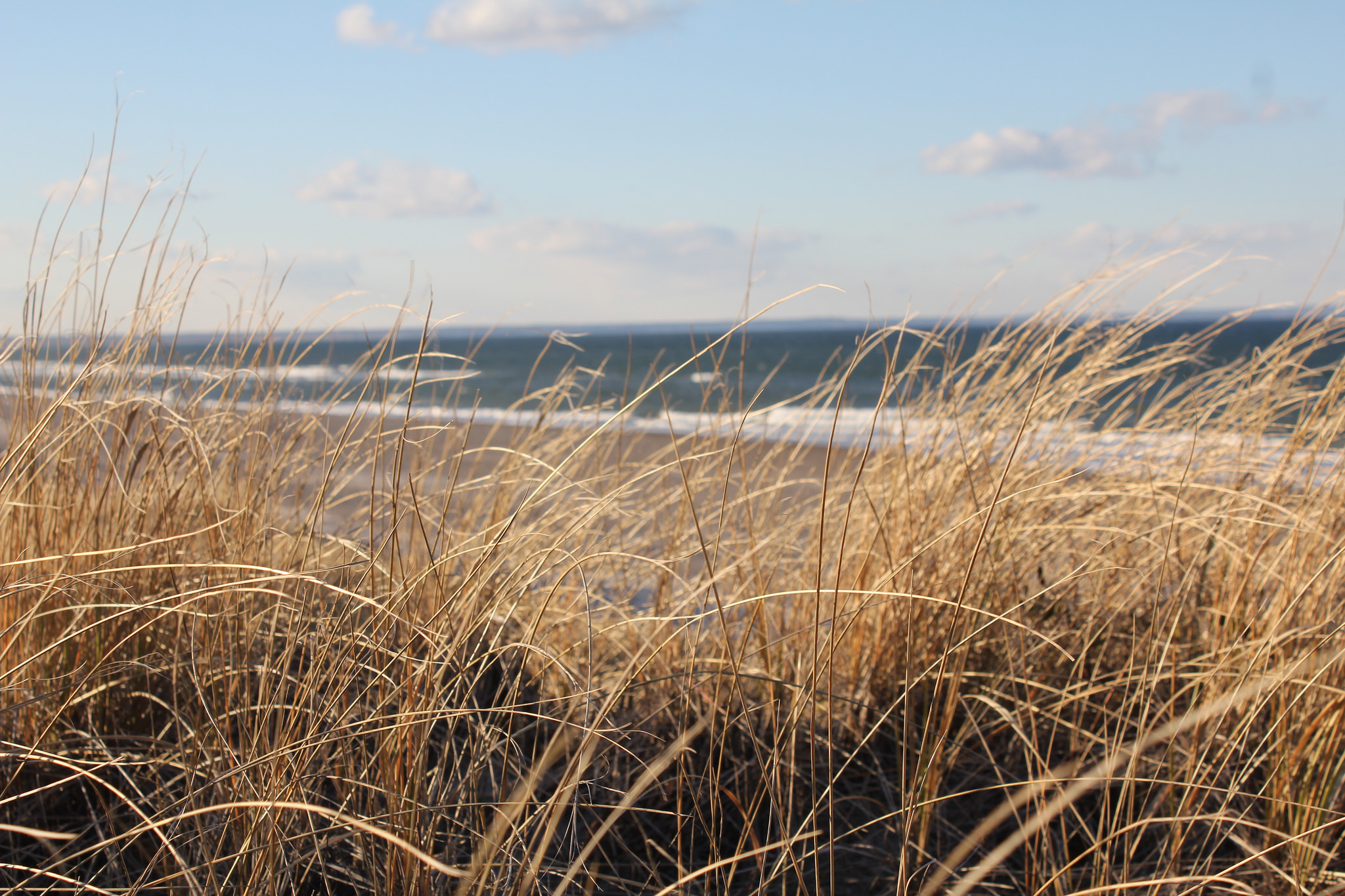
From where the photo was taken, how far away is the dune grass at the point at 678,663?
39.6 inches

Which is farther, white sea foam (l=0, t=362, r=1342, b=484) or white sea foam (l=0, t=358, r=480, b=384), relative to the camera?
white sea foam (l=0, t=362, r=1342, b=484)

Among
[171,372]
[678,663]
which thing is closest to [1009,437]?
[678,663]

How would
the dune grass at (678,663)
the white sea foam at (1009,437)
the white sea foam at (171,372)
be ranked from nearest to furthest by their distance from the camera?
the dune grass at (678,663), the white sea foam at (171,372), the white sea foam at (1009,437)

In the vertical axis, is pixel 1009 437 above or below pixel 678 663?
above

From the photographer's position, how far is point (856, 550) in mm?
1807

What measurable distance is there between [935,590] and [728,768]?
50cm

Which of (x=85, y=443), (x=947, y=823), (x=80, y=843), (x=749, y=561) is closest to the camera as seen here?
(x=80, y=843)

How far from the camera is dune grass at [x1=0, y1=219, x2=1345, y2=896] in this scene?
3.30ft

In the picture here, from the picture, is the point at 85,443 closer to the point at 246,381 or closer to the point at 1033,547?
the point at 246,381

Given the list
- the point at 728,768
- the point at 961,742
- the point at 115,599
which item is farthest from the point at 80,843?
the point at 961,742

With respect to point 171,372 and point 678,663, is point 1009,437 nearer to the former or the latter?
point 678,663

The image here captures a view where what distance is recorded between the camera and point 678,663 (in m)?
1.71

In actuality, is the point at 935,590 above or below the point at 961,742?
above

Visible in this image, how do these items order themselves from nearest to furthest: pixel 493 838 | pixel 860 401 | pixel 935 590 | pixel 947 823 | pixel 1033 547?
1. pixel 493 838
2. pixel 947 823
3. pixel 935 590
4. pixel 1033 547
5. pixel 860 401
